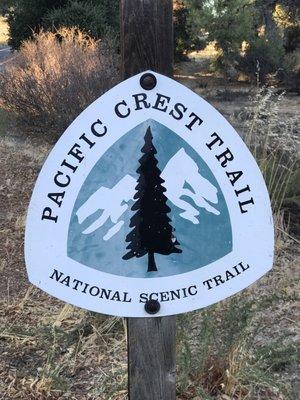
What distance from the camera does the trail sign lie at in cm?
181

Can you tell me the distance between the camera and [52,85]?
760cm

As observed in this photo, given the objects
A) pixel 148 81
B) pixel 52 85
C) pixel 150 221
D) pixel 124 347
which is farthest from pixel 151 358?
pixel 52 85

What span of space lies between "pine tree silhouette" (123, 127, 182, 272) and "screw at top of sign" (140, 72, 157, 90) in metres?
0.21

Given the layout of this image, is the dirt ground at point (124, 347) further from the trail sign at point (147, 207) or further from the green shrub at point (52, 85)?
the green shrub at point (52, 85)

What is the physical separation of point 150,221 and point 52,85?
603 cm

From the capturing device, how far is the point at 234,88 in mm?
16484

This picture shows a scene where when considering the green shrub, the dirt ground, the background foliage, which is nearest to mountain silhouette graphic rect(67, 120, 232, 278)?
the dirt ground

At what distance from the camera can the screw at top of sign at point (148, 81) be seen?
70.7 inches

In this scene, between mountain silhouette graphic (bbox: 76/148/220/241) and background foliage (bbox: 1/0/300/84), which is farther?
background foliage (bbox: 1/0/300/84)

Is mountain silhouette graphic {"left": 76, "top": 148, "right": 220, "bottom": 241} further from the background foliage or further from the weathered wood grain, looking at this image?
the background foliage

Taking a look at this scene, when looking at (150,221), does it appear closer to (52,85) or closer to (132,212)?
A: (132,212)

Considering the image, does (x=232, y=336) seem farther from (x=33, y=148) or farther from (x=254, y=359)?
(x=33, y=148)

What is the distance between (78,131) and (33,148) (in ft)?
21.8

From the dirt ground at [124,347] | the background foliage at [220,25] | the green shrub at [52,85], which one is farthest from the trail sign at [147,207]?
the background foliage at [220,25]
